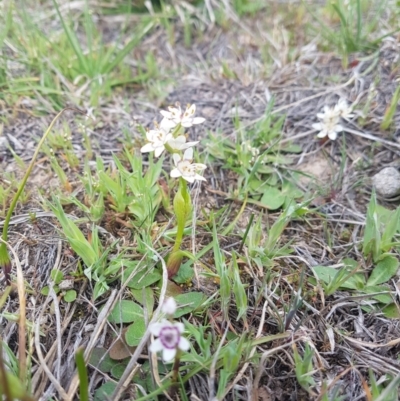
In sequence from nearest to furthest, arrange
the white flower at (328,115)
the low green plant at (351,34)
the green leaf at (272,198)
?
the green leaf at (272,198) → the white flower at (328,115) → the low green plant at (351,34)

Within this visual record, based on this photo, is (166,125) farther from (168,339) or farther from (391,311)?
(391,311)

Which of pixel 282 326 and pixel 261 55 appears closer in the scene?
pixel 282 326

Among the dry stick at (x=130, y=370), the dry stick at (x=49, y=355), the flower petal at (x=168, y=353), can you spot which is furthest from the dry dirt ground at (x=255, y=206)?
the flower petal at (x=168, y=353)

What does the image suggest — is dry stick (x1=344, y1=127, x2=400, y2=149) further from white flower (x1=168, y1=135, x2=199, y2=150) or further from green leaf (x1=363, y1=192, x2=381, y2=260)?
white flower (x1=168, y1=135, x2=199, y2=150)

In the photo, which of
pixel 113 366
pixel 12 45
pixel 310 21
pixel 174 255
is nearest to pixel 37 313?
pixel 113 366

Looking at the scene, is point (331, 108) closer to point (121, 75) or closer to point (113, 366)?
point (121, 75)

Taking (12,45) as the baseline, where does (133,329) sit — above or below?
below

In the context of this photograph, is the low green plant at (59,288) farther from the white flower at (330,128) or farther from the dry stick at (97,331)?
the white flower at (330,128)

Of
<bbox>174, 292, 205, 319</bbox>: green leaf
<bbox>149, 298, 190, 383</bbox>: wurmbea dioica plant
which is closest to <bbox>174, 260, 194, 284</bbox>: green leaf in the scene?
<bbox>174, 292, 205, 319</bbox>: green leaf
